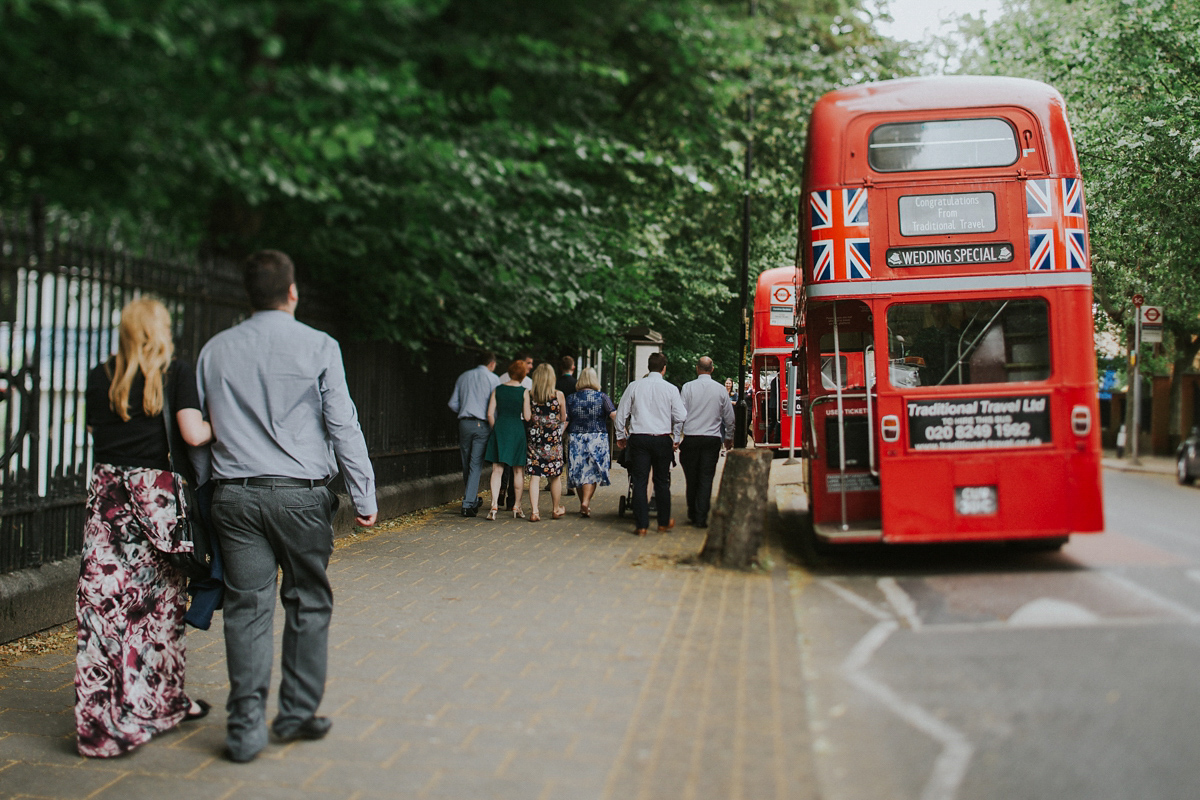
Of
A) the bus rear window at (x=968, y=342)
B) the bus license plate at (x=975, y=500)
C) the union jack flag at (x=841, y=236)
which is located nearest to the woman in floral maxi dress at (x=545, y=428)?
the union jack flag at (x=841, y=236)

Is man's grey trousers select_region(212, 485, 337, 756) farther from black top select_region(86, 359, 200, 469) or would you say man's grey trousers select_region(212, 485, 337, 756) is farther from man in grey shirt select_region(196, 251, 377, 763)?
black top select_region(86, 359, 200, 469)

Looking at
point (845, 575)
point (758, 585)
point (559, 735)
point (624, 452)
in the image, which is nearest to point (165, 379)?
point (559, 735)

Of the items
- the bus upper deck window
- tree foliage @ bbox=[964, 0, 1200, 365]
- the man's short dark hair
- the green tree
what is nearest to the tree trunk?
the green tree

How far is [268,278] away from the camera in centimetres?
409

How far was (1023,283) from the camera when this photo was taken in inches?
311

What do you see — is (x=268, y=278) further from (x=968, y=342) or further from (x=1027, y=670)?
(x=968, y=342)

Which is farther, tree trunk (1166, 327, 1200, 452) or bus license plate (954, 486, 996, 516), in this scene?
bus license plate (954, 486, 996, 516)

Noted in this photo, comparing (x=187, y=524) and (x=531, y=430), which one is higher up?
(x=531, y=430)

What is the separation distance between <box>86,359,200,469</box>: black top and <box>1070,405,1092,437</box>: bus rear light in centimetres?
614

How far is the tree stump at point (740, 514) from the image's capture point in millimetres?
8148

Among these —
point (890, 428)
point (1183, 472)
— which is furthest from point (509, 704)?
point (890, 428)

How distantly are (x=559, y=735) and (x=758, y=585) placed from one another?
11.8ft

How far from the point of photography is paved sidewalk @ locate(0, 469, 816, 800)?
365cm

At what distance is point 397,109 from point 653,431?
850cm
